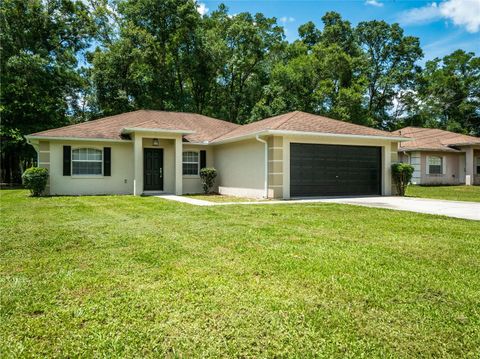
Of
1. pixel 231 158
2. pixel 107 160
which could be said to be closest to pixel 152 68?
pixel 107 160

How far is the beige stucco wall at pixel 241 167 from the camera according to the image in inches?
552

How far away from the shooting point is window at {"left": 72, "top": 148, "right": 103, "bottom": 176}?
15.2m

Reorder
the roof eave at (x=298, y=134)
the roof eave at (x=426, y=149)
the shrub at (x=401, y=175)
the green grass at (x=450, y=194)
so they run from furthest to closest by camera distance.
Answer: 1. the roof eave at (x=426, y=149)
2. the shrub at (x=401, y=175)
3. the green grass at (x=450, y=194)
4. the roof eave at (x=298, y=134)

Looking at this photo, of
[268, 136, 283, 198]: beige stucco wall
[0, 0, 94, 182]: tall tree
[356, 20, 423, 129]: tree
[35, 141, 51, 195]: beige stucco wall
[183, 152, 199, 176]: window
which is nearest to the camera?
[268, 136, 283, 198]: beige stucco wall

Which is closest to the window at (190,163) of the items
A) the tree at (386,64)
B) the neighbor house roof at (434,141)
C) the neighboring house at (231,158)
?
the neighboring house at (231,158)

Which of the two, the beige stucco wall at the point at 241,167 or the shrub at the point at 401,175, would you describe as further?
the shrub at the point at 401,175

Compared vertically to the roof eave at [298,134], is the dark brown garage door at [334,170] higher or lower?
lower

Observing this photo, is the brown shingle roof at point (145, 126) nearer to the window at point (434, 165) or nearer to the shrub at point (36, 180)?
the shrub at point (36, 180)

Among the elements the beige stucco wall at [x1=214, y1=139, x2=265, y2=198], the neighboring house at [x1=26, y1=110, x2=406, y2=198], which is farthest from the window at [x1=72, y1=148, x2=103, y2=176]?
the beige stucco wall at [x1=214, y1=139, x2=265, y2=198]

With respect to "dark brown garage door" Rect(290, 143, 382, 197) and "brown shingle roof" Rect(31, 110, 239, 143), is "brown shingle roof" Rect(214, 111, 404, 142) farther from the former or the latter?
"brown shingle roof" Rect(31, 110, 239, 143)

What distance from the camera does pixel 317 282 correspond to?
3.63 meters

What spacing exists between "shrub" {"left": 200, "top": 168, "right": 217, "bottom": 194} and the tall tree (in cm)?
1209

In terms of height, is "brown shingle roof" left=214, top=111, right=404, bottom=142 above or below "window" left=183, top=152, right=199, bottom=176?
above

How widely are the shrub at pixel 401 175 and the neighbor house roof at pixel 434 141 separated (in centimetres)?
919
